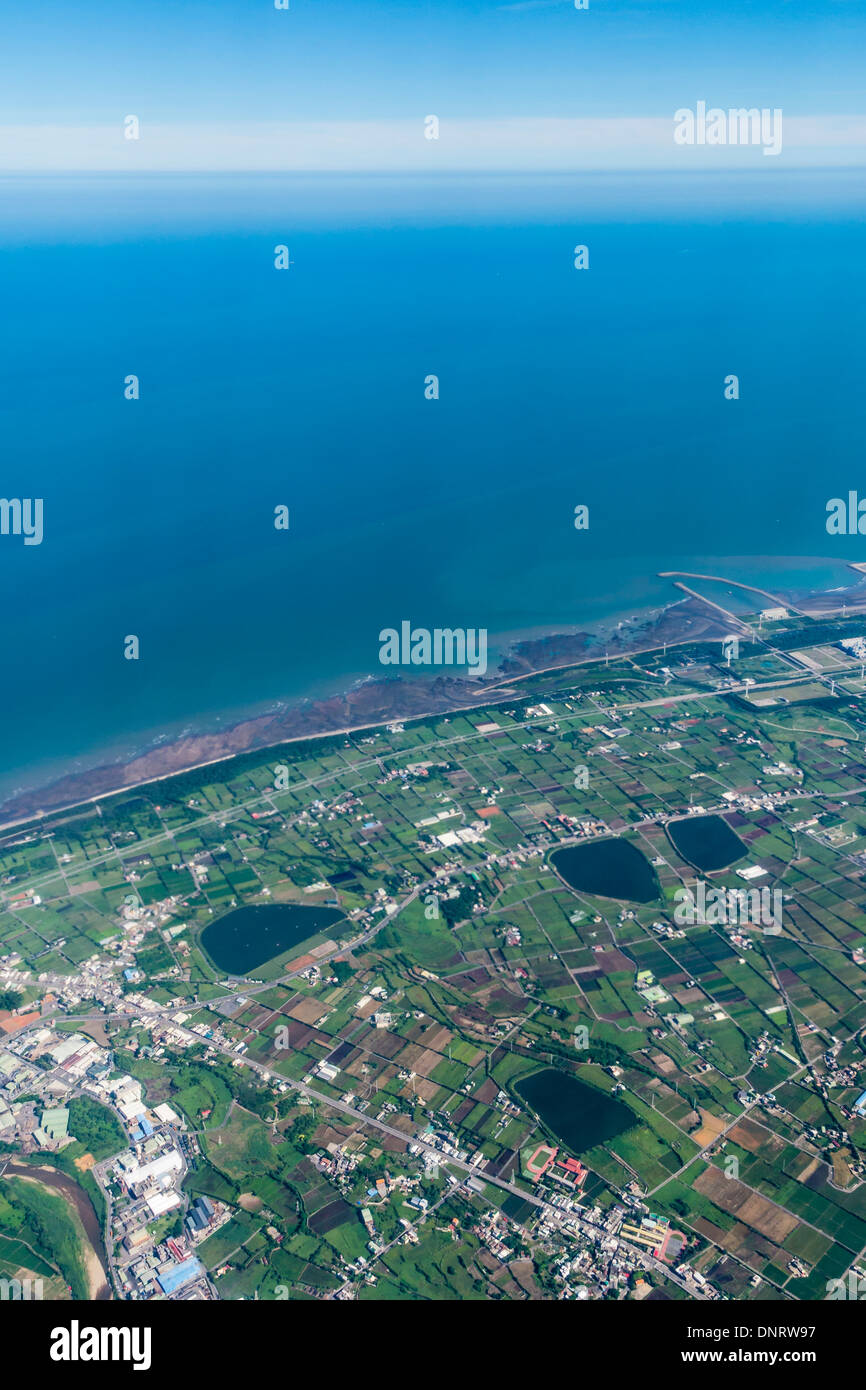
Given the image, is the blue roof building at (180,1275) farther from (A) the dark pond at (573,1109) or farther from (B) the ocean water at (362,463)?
(B) the ocean water at (362,463)

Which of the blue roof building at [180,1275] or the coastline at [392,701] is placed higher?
the coastline at [392,701]

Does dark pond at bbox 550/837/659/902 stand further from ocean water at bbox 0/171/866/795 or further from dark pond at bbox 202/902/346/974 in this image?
ocean water at bbox 0/171/866/795

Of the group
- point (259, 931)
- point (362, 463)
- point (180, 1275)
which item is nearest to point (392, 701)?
point (259, 931)

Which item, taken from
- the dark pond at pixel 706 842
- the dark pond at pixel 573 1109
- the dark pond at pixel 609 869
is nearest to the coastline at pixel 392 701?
the dark pond at pixel 609 869

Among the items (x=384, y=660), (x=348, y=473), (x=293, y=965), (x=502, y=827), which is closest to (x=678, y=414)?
(x=348, y=473)

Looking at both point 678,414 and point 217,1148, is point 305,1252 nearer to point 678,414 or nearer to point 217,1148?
point 217,1148

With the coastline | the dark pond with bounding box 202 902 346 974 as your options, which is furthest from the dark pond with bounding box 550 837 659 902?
the coastline
